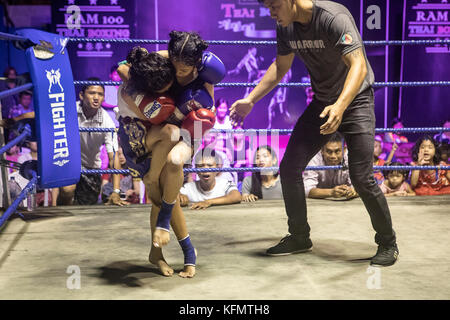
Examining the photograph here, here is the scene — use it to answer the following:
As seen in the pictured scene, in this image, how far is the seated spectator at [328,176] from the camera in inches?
134

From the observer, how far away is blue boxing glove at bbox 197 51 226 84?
202cm

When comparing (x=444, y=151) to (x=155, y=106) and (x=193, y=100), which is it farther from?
(x=155, y=106)

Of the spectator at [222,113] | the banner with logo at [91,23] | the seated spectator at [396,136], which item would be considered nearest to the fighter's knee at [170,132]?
the spectator at [222,113]

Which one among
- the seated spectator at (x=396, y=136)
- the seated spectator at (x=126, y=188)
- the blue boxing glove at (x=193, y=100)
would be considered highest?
the blue boxing glove at (x=193, y=100)

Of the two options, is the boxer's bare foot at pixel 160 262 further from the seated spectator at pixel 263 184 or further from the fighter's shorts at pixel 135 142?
the seated spectator at pixel 263 184

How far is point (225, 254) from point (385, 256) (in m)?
0.69

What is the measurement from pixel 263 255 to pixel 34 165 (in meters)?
1.45

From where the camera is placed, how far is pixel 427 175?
12.8 ft

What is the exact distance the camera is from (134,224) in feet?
9.54

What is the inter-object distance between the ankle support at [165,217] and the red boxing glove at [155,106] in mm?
330


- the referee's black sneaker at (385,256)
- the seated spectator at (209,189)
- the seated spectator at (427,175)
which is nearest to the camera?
the referee's black sneaker at (385,256)

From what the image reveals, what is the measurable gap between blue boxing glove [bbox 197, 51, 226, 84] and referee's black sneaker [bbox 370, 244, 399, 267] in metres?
Answer: 0.99

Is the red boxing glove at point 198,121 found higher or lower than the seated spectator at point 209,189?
higher

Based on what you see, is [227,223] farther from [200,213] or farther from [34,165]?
[34,165]
